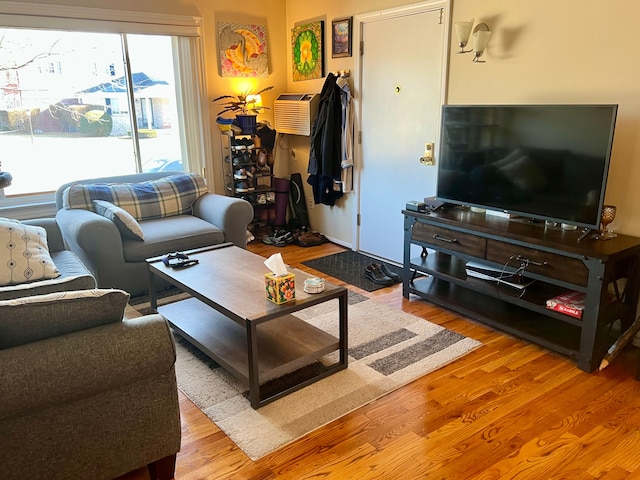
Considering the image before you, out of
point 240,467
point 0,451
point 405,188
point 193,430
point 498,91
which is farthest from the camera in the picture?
point 405,188

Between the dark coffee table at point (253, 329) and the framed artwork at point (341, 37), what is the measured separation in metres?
2.37

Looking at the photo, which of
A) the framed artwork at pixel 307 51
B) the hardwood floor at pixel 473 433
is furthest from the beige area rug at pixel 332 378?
the framed artwork at pixel 307 51

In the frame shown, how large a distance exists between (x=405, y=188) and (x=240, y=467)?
277 cm

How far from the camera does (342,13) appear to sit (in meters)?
4.42

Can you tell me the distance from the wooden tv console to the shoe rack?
1995 mm

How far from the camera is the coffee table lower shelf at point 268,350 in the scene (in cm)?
234

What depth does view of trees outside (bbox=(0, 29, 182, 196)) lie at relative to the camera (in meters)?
3.96

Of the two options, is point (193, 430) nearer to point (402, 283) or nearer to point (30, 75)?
point (402, 283)

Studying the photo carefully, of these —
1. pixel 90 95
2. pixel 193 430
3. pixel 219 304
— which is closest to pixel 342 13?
pixel 90 95

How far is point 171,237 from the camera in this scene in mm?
3625

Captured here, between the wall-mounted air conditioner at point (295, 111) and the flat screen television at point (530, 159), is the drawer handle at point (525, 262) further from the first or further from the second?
the wall-mounted air conditioner at point (295, 111)

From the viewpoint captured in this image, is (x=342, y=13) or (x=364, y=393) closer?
(x=364, y=393)

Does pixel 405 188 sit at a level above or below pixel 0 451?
above

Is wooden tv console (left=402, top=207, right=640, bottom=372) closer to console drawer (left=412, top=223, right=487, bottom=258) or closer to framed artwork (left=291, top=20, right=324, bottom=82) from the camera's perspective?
console drawer (left=412, top=223, right=487, bottom=258)
